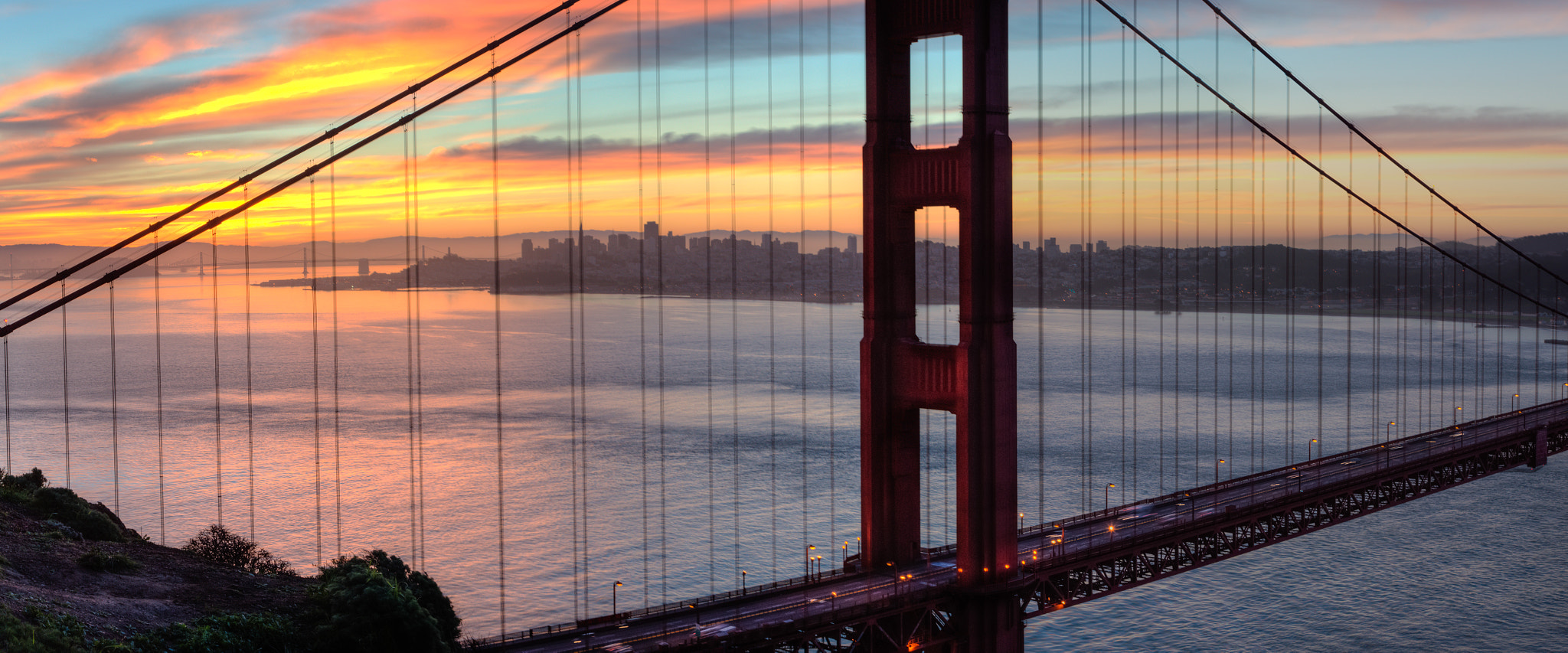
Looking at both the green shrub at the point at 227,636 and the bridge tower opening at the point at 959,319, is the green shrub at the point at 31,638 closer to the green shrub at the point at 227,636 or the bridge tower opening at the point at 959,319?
the green shrub at the point at 227,636

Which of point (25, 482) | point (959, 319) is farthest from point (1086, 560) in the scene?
point (25, 482)

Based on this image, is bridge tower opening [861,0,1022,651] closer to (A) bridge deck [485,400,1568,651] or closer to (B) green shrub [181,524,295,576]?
(A) bridge deck [485,400,1568,651]

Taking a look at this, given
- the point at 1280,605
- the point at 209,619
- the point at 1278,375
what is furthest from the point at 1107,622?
the point at 1278,375

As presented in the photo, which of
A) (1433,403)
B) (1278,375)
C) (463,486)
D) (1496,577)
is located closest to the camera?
(1496,577)

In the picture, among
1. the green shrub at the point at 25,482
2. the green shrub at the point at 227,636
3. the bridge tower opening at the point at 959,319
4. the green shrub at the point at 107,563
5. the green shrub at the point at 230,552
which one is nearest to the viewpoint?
the green shrub at the point at 227,636

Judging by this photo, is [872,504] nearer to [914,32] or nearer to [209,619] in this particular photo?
[914,32]

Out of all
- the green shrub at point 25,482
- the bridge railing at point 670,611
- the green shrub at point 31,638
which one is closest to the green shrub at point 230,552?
the green shrub at point 25,482
